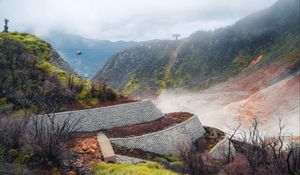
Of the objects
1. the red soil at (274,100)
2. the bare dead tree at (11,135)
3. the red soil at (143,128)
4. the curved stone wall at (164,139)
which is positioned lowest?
the red soil at (274,100)

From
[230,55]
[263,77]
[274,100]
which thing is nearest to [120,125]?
[274,100]

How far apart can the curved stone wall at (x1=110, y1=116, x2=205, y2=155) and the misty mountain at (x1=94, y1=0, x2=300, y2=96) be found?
262 ft

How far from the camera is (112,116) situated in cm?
5100

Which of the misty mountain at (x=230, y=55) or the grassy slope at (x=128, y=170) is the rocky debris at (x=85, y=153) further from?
the misty mountain at (x=230, y=55)

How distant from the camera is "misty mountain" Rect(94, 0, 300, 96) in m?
148

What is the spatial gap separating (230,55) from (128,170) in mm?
147921

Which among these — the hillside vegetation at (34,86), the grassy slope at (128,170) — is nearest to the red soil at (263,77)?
the hillside vegetation at (34,86)

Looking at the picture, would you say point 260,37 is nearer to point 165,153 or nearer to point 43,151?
point 165,153

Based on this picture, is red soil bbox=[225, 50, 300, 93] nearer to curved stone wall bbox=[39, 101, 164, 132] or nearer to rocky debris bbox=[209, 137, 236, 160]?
rocky debris bbox=[209, 137, 236, 160]

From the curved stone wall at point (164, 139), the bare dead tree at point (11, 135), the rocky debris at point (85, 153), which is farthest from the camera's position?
the curved stone wall at point (164, 139)

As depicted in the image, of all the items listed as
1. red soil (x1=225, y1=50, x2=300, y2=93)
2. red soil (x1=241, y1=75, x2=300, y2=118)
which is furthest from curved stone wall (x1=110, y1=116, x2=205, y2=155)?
red soil (x1=225, y1=50, x2=300, y2=93)

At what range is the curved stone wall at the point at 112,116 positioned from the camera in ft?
159

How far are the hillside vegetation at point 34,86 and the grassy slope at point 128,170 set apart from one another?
13395 mm

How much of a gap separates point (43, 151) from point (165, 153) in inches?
667
